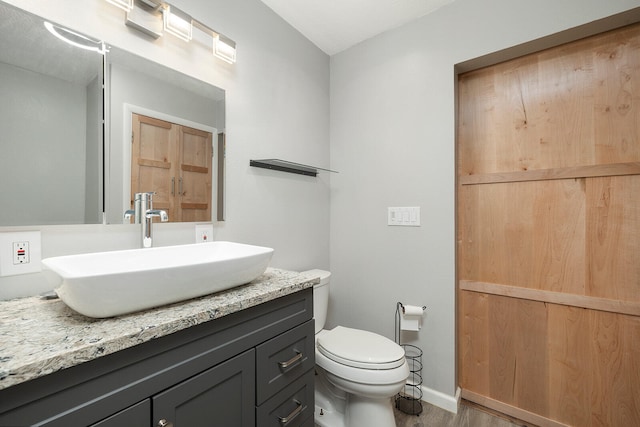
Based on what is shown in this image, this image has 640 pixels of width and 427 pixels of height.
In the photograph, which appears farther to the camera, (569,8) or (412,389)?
(412,389)

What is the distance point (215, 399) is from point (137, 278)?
1.34 feet

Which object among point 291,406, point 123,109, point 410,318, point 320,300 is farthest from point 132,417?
point 410,318

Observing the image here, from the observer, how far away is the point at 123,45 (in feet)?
3.59

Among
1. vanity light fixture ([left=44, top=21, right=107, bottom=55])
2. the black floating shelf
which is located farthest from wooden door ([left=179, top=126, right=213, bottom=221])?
vanity light fixture ([left=44, top=21, right=107, bottom=55])

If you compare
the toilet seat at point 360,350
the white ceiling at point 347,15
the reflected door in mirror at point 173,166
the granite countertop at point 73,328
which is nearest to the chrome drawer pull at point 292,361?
the granite countertop at point 73,328

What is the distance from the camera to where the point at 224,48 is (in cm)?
141

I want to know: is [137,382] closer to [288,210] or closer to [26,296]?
[26,296]

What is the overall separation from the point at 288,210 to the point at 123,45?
1.14 m

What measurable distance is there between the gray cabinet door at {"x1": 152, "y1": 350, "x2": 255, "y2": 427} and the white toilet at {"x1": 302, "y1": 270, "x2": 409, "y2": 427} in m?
0.59

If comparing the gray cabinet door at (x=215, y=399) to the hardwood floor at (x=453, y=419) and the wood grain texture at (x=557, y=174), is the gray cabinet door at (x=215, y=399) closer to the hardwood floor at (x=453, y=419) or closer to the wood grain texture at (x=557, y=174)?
the hardwood floor at (x=453, y=419)

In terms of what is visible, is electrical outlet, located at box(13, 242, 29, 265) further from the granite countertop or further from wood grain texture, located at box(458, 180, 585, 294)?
wood grain texture, located at box(458, 180, 585, 294)

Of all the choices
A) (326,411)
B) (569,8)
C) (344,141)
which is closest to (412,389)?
(326,411)

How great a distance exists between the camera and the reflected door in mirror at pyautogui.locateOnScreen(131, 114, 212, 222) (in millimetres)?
1148

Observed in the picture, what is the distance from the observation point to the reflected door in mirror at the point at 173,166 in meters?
1.15
